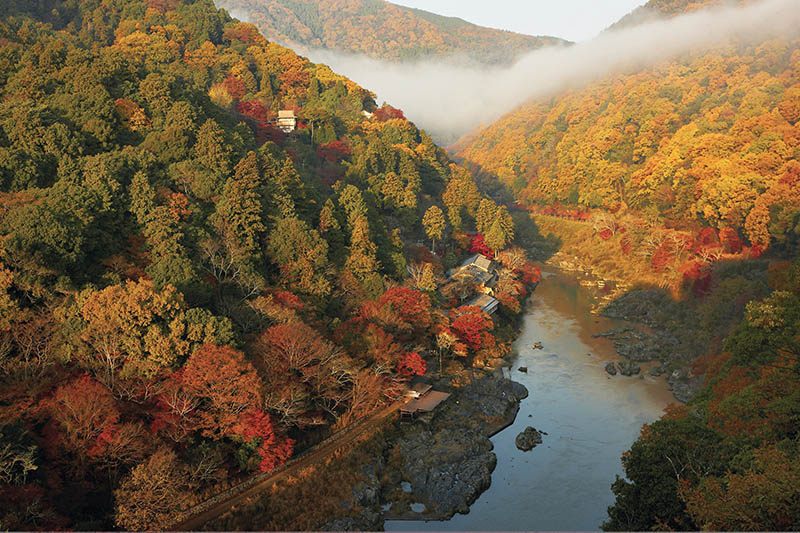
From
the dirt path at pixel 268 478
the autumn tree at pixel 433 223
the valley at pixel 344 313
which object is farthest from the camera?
the autumn tree at pixel 433 223

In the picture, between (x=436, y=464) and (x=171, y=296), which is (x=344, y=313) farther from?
(x=171, y=296)

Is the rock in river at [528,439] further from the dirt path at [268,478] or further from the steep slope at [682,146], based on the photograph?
the steep slope at [682,146]

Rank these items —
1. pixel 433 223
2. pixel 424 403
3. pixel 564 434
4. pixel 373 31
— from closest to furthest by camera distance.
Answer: pixel 564 434
pixel 424 403
pixel 433 223
pixel 373 31

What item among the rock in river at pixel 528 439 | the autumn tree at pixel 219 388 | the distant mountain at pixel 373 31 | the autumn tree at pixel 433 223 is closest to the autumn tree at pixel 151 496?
the autumn tree at pixel 219 388

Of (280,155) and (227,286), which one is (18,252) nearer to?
(227,286)

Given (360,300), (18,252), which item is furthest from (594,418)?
(18,252)

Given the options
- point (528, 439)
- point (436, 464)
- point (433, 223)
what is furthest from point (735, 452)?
point (433, 223)

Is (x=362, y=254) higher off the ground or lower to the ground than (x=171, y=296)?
lower
